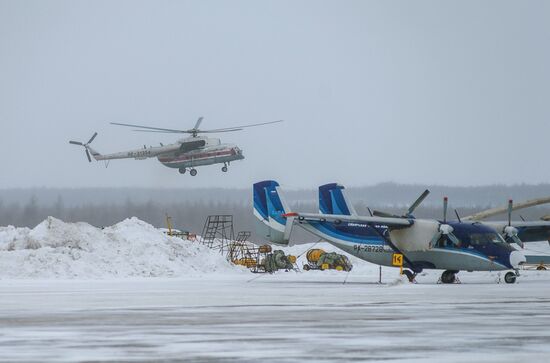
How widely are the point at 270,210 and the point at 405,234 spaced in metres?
8.58

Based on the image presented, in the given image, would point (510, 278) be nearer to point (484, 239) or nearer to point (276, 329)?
point (484, 239)

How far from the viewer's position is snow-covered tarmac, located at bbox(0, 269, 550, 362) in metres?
16.1

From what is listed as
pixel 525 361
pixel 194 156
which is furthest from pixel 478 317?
pixel 194 156

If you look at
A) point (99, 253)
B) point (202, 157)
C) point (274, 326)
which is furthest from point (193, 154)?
point (274, 326)

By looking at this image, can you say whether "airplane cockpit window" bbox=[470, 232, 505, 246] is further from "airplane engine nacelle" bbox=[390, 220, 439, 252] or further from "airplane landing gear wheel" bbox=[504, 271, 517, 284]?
"airplane engine nacelle" bbox=[390, 220, 439, 252]

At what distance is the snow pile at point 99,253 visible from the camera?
62.1 m

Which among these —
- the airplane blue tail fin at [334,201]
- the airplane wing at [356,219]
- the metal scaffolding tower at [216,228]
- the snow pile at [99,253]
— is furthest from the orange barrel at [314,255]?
the airplane wing at [356,219]

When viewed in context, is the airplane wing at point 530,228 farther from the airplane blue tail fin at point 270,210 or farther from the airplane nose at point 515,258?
the airplane blue tail fin at point 270,210

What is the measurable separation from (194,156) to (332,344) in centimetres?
8674

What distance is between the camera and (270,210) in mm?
59281

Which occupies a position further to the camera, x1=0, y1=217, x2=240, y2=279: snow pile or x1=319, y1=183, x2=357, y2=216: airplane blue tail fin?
x1=319, y1=183, x2=357, y2=216: airplane blue tail fin

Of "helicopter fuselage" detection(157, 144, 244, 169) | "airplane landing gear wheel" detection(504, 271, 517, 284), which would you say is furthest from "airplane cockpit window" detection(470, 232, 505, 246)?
"helicopter fuselage" detection(157, 144, 244, 169)

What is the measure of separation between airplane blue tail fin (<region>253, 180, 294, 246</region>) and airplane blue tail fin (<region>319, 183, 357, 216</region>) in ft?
13.8

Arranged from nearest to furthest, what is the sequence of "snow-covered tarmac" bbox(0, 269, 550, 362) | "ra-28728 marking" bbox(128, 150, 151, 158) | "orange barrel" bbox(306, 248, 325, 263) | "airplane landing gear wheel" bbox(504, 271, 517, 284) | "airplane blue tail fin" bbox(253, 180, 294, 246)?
"snow-covered tarmac" bbox(0, 269, 550, 362) < "airplane landing gear wheel" bbox(504, 271, 517, 284) < "airplane blue tail fin" bbox(253, 180, 294, 246) < "orange barrel" bbox(306, 248, 325, 263) < "ra-28728 marking" bbox(128, 150, 151, 158)
